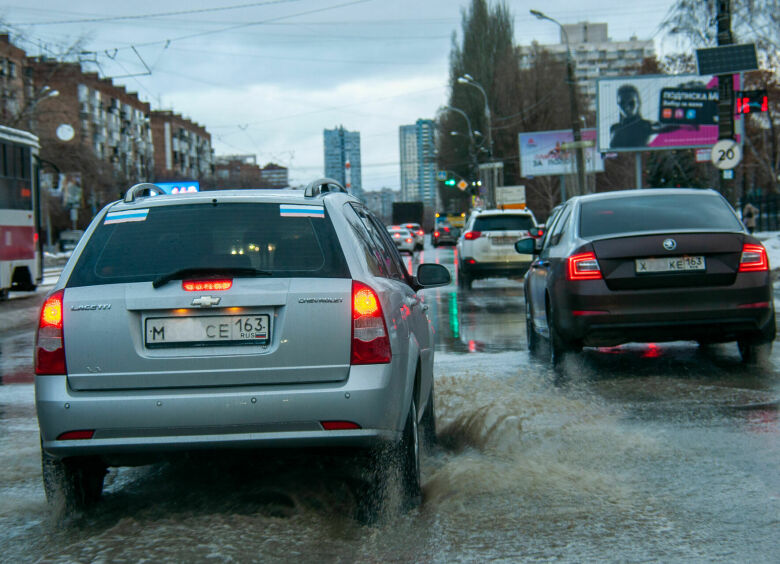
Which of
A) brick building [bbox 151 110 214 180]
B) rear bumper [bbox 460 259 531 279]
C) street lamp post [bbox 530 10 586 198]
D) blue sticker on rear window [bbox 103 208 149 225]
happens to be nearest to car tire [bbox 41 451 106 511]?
blue sticker on rear window [bbox 103 208 149 225]

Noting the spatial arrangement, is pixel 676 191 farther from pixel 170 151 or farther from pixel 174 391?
pixel 170 151

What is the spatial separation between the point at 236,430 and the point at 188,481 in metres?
1.21

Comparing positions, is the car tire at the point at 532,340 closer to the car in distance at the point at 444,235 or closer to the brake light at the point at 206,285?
the brake light at the point at 206,285

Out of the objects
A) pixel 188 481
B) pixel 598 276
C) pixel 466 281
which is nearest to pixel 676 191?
pixel 598 276

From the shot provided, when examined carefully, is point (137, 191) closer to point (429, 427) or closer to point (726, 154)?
point (429, 427)

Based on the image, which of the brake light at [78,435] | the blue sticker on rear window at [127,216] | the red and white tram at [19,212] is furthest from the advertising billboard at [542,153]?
the brake light at [78,435]

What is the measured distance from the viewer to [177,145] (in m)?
117

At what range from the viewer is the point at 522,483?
469cm

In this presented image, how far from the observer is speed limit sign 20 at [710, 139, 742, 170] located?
1983cm

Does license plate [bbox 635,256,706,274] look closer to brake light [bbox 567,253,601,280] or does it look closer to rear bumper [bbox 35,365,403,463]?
brake light [bbox 567,253,601,280]

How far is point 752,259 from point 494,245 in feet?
44.3

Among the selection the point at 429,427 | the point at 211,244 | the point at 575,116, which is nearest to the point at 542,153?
the point at 575,116

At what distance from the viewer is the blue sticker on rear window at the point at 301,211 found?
426 centimetres

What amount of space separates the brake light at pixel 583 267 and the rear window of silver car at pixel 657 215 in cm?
33
